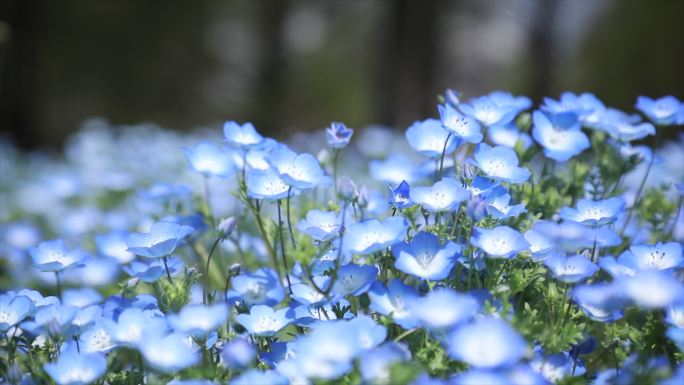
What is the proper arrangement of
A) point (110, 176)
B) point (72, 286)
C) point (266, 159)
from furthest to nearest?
point (110, 176) < point (72, 286) < point (266, 159)

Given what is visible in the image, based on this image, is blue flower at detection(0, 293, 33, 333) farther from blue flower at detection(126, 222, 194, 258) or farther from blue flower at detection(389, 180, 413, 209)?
blue flower at detection(389, 180, 413, 209)

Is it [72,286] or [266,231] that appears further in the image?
[72,286]

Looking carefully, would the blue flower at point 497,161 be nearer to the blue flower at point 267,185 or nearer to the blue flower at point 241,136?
the blue flower at point 267,185

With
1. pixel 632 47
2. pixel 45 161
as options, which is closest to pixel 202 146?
pixel 45 161

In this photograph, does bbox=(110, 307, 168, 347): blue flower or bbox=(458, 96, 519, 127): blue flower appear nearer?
bbox=(110, 307, 168, 347): blue flower

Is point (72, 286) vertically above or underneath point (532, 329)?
underneath

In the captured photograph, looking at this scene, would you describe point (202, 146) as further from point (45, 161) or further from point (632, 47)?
point (632, 47)

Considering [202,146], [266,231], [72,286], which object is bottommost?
[72,286]

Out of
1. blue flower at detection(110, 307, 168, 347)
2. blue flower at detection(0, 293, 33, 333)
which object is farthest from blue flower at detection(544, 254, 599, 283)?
blue flower at detection(0, 293, 33, 333)
